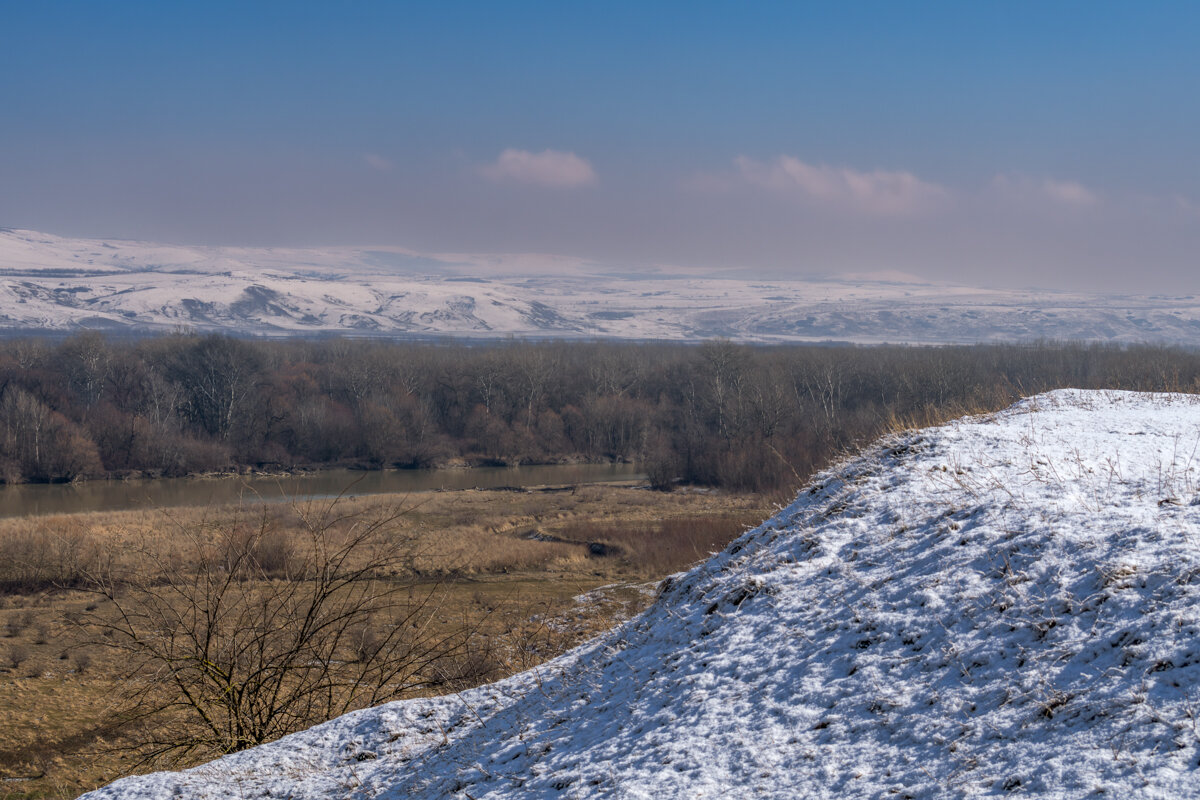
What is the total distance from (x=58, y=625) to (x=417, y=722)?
21270 millimetres

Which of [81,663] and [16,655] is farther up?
[81,663]

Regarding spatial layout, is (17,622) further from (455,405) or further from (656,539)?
(455,405)

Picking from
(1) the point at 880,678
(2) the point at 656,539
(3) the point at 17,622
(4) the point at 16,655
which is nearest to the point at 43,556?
(3) the point at 17,622

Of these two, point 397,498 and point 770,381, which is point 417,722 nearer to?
point 397,498

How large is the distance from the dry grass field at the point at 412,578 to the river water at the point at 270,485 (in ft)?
32.2

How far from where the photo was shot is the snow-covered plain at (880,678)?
17.3ft

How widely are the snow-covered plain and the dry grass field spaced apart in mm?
1653

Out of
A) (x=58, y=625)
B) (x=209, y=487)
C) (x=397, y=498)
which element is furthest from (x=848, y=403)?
(x=58, y=625)

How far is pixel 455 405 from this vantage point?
8800cm

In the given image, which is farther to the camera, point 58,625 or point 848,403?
Answer: point 848,403

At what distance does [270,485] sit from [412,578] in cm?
3633

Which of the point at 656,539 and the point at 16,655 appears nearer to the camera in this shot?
the point at 16,655

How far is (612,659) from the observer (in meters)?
8.69

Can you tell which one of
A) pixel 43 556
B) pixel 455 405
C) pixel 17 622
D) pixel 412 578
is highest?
pixel 455 405
